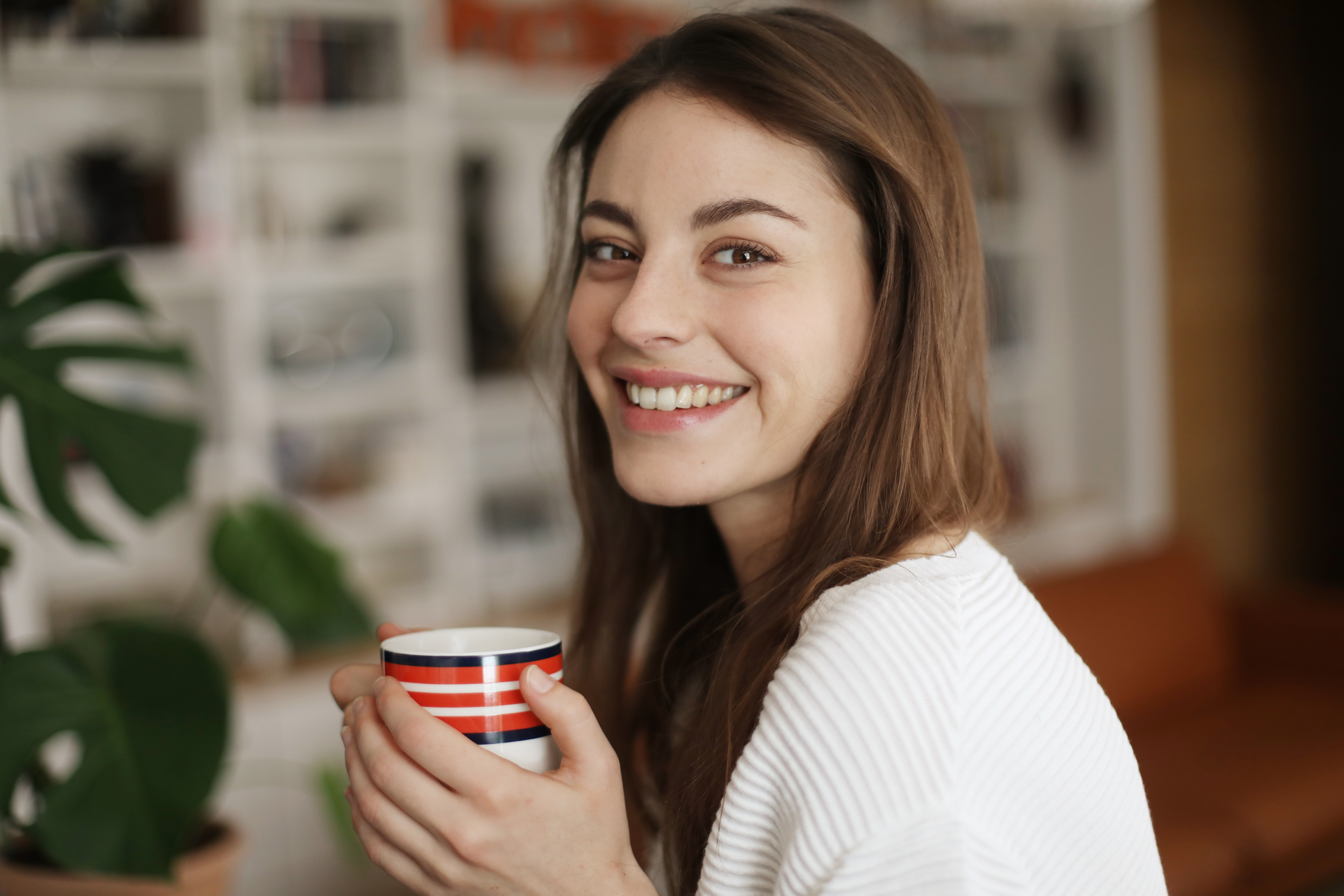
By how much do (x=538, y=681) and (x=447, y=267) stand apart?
2.64 metres

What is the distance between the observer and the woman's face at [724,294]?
0.94 meters

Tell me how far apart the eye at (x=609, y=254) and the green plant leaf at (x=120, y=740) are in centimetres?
69

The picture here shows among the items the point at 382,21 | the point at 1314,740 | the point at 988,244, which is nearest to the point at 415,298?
the point at 382,21

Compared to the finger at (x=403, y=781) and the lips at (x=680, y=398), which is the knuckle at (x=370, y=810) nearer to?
the finger at (x=403, y=781)

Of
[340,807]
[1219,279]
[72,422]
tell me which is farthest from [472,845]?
[1219,279]

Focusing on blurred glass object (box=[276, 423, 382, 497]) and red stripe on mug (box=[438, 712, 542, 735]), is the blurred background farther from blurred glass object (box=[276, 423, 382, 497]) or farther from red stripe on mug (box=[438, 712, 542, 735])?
red stripe on mug (box=[438, 712, 542, 735])

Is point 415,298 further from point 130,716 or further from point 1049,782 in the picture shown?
point 1049,782

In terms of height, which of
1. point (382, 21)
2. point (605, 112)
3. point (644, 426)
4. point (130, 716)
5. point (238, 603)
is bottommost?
point (238, 603)

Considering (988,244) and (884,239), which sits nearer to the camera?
(884,239)

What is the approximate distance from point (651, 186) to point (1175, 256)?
452 centimetres

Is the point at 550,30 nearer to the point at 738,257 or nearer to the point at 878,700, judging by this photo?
the point at 738,257

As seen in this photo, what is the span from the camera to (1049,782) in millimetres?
765

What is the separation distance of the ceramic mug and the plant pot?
809mm

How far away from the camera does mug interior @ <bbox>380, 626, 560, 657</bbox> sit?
2.68 ft
